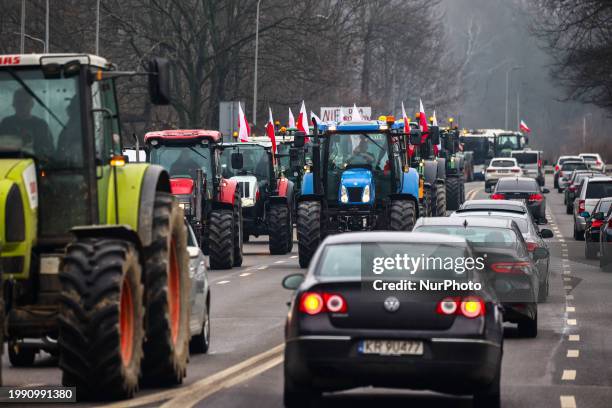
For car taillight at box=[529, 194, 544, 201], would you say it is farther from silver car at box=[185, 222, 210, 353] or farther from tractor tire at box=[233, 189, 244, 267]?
silver car at box=[185, 222, 210, 353]

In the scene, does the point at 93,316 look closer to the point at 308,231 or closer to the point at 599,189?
the point at 308,231

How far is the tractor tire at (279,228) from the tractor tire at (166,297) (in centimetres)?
2094

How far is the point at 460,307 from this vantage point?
11.7 meters

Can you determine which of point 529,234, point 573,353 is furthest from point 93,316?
point 529,234

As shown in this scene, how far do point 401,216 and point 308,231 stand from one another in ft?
5.99

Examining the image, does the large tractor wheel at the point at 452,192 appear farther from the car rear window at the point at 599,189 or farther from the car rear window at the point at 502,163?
the car rear window at the point at 502,163

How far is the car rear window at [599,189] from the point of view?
4391cm

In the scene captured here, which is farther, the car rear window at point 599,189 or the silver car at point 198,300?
the car rear window at point 599,189

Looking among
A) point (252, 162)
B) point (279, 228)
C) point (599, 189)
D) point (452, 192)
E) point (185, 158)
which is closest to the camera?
point (185, 158)

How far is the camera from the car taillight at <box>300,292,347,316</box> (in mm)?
11656

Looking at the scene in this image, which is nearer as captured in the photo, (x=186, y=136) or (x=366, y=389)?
(x=366, y=389)

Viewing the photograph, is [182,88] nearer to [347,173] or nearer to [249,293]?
[347,173]

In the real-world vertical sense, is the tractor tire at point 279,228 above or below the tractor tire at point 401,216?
below

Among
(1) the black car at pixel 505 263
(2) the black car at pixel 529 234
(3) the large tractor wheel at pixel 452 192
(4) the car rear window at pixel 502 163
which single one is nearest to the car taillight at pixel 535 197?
(3) the large tractor wheel at pixel 452 192
